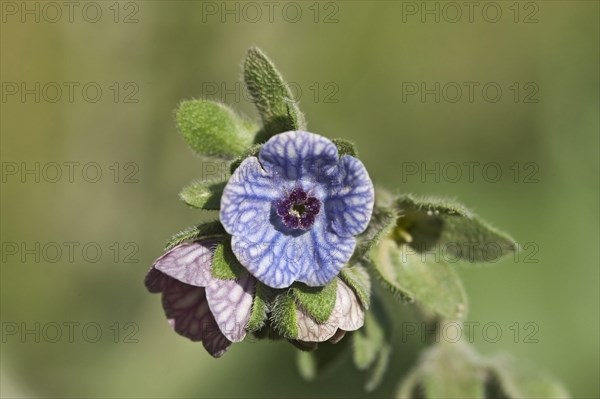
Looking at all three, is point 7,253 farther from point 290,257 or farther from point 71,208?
point 290,257

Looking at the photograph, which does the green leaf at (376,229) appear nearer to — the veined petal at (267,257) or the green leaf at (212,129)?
the veined petal at (267,257)

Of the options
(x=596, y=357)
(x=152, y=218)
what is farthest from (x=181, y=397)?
(x=596, y=357)

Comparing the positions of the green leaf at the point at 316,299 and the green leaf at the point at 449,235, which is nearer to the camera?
the green leaf at the point at 316,299

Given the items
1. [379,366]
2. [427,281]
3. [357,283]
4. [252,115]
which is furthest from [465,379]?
[252,115]

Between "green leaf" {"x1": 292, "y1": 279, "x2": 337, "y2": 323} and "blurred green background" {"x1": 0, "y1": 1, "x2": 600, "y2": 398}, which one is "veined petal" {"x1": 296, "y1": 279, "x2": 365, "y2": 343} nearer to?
"green leaf" {"x1": 292, "y1": 279, "x2": 337, "y2": 323}

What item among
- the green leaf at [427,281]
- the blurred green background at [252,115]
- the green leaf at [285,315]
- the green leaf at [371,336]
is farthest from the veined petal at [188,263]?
the blurred green background at [252,115]
